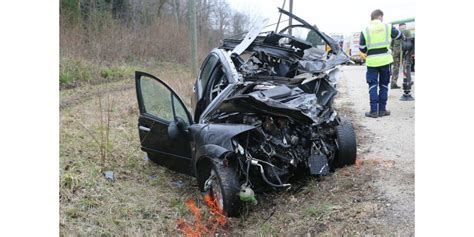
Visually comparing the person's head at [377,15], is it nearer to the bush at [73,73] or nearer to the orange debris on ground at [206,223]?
the orange debris on ground at [206,223]

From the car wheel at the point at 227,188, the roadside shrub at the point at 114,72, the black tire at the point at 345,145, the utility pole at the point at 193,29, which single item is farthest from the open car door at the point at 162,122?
the roadside shrub at the point at 114,72

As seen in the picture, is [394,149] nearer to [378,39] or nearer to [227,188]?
[378,39]

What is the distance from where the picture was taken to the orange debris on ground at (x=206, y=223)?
143 inches

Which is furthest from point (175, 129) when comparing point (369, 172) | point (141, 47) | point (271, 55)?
point (141, 47)

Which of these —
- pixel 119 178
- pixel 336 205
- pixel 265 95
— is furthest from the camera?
pixel 119 178

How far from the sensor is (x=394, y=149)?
206 inches

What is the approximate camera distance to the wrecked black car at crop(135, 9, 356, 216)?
12.2 feet

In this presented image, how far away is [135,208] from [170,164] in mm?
903

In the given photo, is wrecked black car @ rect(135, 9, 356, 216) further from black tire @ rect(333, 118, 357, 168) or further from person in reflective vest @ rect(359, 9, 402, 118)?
Answer: person in reflective vest @ rect(359, 9, 402, 118)

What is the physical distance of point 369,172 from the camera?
13.8 ft

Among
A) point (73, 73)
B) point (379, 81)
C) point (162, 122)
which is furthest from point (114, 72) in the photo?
point (162, 122)

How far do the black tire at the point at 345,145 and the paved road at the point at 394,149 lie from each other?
0.42m

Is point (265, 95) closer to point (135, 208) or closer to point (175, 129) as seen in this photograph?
point (175, 129)

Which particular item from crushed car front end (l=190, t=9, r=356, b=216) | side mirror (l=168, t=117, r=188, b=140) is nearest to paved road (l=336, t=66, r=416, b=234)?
crushed car front end (l=190, t=9, r=356, b=216)
